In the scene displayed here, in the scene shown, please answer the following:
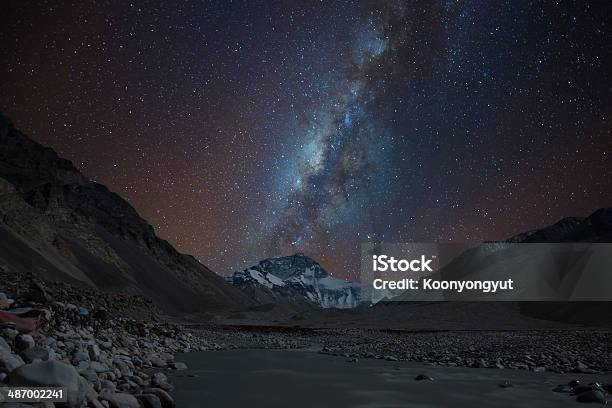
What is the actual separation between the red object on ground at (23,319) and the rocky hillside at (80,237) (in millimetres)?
69129

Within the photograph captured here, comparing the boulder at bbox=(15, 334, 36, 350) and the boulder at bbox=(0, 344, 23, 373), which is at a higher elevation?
the boulder at bbox=(15, 334, 36, 350)

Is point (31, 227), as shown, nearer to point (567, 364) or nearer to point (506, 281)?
point (567, 364)

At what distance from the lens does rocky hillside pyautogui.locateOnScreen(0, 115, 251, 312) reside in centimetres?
9012

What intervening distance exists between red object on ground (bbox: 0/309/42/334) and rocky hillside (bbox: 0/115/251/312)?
227ft

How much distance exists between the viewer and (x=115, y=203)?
180m

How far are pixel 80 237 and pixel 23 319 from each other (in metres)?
126

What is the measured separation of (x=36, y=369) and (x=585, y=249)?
133 meters

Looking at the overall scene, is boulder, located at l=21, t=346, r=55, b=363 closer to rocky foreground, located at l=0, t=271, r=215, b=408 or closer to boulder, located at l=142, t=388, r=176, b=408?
rocky foreground, located at l=0, t=271, r=215, b=408

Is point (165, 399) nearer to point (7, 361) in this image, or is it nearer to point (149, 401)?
point (149, 401)

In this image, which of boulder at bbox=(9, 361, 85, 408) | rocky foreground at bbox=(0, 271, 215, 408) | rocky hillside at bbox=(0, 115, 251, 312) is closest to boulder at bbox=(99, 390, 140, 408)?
rocky foreground at bbox=(0, 271, 215, 408)

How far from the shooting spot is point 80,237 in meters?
123

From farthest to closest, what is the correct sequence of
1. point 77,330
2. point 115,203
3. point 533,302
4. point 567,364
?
1. point 115,203
2. point 533,302
3. point 567,364
4. point 77,330

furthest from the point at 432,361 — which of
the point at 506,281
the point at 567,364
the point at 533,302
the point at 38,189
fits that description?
the point at 38,189

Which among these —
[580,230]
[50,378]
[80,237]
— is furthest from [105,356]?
[580,230]
